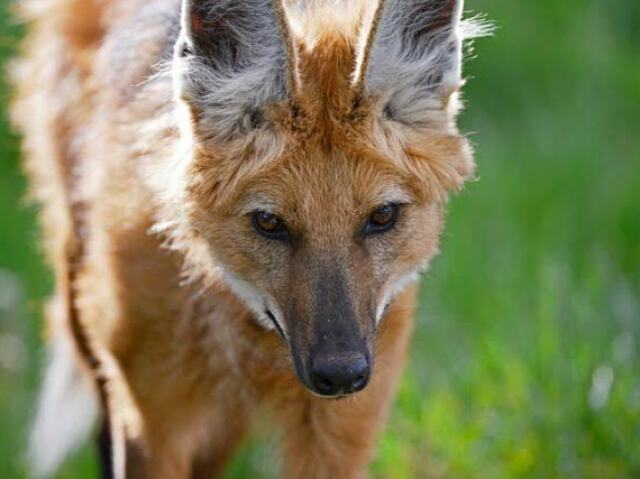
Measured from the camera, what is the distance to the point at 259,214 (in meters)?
3.25

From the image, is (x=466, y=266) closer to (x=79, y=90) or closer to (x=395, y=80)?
(x=79, y=90)

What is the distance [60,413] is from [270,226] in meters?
2.05

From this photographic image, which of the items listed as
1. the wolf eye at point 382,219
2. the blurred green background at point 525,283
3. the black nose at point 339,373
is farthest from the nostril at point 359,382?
the blurred green background at point 525,283

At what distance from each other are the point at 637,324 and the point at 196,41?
240 cm

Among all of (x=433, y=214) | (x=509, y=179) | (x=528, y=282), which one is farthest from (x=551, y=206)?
(x=433, y=214)

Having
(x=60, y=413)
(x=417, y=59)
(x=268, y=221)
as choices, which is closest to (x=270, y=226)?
(x=268, y=221)

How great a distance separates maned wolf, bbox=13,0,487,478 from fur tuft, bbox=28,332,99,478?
1.47 ft

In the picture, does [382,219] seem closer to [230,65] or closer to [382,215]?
[382,215]

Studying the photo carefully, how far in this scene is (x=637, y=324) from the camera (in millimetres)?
4938

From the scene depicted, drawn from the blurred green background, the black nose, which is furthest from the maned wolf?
the blurred green background

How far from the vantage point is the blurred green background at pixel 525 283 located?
4.50 metres

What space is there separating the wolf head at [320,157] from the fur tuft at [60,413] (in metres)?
1.61

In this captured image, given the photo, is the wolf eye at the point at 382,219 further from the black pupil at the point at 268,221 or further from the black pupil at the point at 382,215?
the black pupil at the point at 268,221

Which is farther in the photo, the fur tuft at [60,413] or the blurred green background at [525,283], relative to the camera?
the fur tuft at [60,413]
